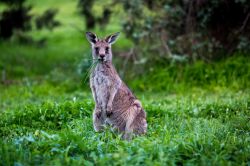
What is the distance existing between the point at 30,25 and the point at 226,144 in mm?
13153

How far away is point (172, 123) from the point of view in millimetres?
8461

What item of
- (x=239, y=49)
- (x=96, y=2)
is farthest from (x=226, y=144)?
(x=96, y=2)

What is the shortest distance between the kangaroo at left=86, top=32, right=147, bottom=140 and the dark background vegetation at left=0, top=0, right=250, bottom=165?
0.28 meters

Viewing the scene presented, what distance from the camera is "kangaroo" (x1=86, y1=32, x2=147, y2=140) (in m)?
7.84

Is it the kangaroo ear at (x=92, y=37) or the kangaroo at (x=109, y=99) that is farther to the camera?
the kangaroo ear at (x=92, y=37)

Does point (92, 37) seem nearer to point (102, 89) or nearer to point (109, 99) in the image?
point (102, 89)

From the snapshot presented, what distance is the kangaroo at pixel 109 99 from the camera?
309 inches

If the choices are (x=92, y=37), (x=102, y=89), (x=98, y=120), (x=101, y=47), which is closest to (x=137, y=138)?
(x=98, y=120)

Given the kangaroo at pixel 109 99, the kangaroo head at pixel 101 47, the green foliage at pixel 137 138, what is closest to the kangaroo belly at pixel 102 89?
the kangaroo at pixel 109 99

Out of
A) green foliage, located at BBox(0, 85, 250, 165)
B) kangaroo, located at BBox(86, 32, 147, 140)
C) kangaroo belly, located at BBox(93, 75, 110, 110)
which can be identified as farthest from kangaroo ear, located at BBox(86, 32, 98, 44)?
green foliage, located at BBox(0, 85, 250, 165)

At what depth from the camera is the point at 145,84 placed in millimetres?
13578

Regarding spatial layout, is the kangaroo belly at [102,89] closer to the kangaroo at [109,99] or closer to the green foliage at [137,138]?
the kangaroo at [109,99]

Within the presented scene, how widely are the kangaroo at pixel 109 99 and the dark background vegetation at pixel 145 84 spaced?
277 mm

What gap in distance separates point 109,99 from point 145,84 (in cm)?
560
